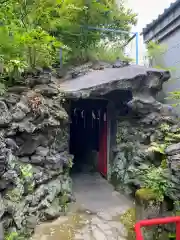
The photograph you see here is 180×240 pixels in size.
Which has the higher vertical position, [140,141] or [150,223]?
[140,141]

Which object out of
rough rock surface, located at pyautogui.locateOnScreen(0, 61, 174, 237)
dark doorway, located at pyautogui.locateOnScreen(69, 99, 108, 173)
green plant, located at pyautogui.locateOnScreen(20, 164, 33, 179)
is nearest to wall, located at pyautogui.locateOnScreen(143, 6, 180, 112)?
rough rock surface, located at pyautogui.locateOnScreen(0, 61, 174, 237)

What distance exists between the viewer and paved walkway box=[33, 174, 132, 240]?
570 cm

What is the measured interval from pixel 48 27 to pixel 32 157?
5374 mm

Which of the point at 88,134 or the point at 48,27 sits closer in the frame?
the point at 48,27

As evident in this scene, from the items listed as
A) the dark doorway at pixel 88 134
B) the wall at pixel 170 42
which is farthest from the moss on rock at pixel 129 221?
the wall at pixel 170 42

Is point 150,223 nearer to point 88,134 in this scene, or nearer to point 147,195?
point 147,195

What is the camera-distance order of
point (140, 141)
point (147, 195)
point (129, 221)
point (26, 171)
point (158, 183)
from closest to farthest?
1. point (147, 195)
2. point (158, 183)
3. point (26, 171)
4. point (129, 221)
5. point (140, 141)

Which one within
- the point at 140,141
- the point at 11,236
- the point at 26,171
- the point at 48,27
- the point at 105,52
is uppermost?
the point at 48,27

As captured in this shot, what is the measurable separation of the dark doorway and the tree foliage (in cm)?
248

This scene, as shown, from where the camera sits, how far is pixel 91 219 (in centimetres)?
657

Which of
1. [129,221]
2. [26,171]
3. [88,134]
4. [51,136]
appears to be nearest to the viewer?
[26,171]

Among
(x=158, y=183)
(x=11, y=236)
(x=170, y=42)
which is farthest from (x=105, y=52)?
(x=11, y=236)

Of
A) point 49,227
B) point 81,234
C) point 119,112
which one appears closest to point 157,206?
point 81,234

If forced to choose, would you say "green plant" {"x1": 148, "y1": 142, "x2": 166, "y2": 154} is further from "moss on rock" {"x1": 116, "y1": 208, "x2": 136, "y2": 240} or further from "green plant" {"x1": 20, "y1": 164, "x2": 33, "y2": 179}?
"green plant" {"x1": 20, "y1": 164, "x2": 33, "y2": 179}
